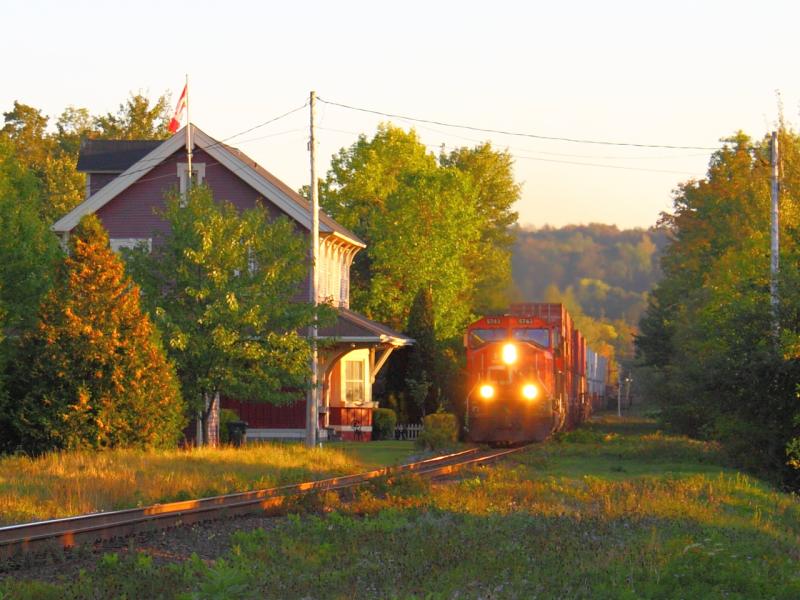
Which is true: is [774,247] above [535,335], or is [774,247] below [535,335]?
Answer: above

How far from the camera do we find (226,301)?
95.0 ft

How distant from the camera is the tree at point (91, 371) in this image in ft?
79.7

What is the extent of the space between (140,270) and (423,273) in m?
28.3

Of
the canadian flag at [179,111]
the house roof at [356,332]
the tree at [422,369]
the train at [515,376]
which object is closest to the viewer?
the train at [515,376]

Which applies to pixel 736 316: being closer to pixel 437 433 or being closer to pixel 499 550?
pixel 437 433

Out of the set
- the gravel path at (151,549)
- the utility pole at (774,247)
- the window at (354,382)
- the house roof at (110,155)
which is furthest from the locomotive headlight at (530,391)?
the gravel path at (151,549)

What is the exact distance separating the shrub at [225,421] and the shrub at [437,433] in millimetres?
6034

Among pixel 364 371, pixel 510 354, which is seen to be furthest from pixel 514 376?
pixel 364 371

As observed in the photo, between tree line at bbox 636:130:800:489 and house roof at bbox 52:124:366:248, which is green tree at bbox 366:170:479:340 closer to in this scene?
tree line at bbox 636:130:800:489

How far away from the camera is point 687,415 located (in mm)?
44469

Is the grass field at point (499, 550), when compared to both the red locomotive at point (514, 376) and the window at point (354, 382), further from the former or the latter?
the window at point (354, 382)

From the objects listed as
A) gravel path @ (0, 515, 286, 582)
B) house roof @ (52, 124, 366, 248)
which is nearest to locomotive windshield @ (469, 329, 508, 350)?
house roof @ (52, 124, 366, 248)

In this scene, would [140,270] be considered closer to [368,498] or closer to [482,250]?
[368,498]

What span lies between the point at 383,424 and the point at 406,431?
2.11m
